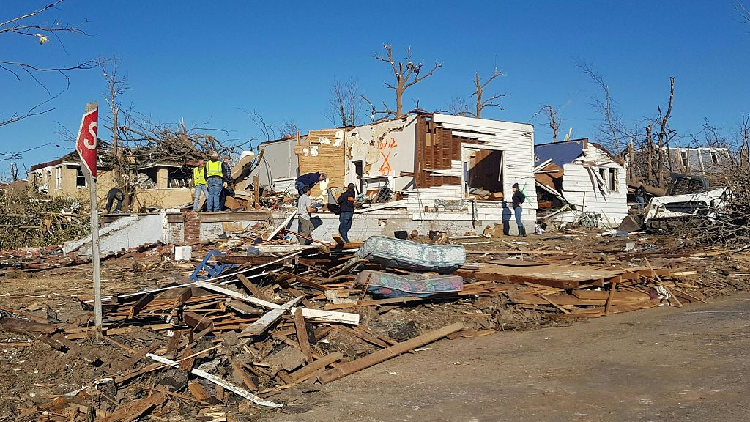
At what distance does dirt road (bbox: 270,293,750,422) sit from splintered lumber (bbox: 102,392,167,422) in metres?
1.01

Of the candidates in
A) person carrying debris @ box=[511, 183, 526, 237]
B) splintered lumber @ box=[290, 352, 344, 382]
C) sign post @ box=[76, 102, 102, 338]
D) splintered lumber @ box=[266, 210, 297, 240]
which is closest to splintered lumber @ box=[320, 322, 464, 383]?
splintered lumber @ box=[290, 352, 344, 382]

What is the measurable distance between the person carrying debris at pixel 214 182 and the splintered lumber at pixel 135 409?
11227mm

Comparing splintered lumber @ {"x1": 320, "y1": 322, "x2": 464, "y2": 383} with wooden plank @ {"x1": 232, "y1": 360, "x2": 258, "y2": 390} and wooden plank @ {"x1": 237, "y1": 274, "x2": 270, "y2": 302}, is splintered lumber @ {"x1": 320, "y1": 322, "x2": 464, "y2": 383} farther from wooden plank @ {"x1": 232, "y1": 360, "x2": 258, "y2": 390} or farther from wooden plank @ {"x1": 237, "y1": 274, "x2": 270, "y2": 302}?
wooden plank @ {"x1": 237, "y1": 274, "x2": 270, "y2": 302}

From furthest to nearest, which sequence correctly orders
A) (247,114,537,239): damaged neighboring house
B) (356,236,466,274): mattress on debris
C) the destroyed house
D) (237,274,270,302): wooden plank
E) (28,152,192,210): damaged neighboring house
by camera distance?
(28,152,192,210): damaged neighboring house → (247,114,537,239): damaged neighboring house → the destroyed house → (356,236,466,274): mattress on debris → (237,274,270,302): wooden plank

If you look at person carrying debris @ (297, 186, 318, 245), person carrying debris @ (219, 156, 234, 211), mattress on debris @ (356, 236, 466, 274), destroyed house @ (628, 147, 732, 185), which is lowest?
mattress on debris @ (356, 236, 466, 274)

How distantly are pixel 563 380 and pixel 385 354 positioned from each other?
1.82 metres

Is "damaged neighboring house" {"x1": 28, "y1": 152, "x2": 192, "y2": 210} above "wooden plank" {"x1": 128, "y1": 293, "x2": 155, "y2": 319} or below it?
above

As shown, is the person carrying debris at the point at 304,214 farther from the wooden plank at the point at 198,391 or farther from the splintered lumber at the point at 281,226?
the wooden plank at the point at 198,391

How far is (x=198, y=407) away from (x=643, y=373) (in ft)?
12.9

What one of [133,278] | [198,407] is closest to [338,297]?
[198,407]

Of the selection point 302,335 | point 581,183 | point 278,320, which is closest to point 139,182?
point 581,183

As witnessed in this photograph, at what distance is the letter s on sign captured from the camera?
19.4 feet

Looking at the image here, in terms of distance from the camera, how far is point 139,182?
26.4m

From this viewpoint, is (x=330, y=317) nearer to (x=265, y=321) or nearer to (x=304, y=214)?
(x=265, y=321)
